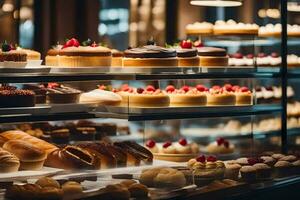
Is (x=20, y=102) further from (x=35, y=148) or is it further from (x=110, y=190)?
(x=110, y=190)

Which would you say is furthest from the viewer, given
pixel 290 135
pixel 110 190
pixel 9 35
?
pixel 290 135

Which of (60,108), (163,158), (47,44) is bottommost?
(163,158)

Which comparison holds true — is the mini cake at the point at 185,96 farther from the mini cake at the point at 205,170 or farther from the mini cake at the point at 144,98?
the mini cake at the point at 205,170

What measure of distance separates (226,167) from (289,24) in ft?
8.79

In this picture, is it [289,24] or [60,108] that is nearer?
[60,108]

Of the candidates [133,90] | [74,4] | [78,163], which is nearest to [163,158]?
[133,90]

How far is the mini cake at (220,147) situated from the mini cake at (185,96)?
0.73 m

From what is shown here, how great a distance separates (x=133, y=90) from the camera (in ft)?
17.6

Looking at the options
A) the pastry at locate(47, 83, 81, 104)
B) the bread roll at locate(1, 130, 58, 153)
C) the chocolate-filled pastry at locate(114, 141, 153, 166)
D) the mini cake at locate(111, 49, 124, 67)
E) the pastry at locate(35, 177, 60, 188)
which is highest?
the mini cake at locate(111, 49, 124, 67)

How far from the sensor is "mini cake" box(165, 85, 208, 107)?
213 inches

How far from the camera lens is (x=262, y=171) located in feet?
16.5

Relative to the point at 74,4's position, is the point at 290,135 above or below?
below

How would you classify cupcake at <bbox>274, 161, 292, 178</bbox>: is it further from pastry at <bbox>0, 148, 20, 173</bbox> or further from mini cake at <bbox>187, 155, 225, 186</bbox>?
pastry at <bbox>0, 148, 20, 173</bbox>

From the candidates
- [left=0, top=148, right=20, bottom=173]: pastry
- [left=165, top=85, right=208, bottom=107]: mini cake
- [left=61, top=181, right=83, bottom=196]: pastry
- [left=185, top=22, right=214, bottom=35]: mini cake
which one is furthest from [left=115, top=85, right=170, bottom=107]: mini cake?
[left=185, top=22, right=214, bottom=35]: mini cake
